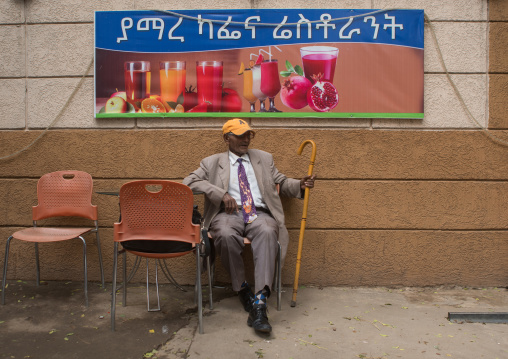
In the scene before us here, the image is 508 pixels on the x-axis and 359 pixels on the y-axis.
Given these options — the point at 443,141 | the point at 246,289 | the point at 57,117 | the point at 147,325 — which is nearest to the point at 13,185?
the point at 57,117

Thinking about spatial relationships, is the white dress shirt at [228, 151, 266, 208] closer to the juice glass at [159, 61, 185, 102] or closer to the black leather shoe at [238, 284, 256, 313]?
the black leather shoe at [238, 284, 256, 313]

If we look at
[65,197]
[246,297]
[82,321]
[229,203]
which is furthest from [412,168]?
[65,197]

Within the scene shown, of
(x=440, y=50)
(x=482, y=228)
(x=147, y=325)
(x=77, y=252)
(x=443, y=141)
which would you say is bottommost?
(x=147, y=325)

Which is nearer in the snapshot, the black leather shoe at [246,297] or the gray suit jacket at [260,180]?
the black leather shoe at [246,297]

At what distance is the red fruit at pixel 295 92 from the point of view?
4406 millimetres

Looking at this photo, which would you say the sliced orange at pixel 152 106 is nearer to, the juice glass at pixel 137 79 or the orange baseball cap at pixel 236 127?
the juice glass at pixel 137 79

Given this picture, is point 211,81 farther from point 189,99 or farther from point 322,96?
point 322,96

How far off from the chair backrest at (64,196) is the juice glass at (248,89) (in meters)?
1.69

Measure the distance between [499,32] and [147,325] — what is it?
162 inches

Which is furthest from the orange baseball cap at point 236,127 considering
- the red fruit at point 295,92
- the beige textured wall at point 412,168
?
the red fruit at point 295,92

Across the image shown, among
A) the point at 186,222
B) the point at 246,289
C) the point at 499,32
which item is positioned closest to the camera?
the point at 186,222

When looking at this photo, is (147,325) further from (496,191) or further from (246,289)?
(496,191)

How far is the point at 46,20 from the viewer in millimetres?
4504

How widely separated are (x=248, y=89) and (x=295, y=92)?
1.49 feet
